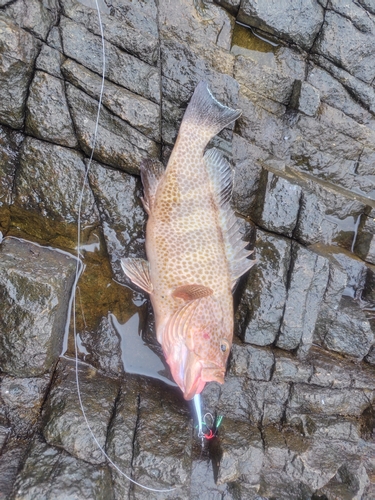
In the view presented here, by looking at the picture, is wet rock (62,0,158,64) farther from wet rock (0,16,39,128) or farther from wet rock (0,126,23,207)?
wet rock (0,126,23,207)

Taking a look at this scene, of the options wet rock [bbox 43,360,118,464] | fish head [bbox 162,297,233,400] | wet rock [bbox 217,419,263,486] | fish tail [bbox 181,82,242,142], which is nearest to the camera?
wet rock [bbox 43,360,118,464]

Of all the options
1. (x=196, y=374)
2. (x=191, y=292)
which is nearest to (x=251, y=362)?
(x=196, y=374)

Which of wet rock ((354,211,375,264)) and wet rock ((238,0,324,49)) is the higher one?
wet rock ((238,0,324,49))

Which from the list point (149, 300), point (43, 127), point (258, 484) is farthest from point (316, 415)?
point (43, 127)

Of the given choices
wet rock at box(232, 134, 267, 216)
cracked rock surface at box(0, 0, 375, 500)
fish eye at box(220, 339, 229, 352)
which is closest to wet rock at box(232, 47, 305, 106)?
cracked rock surface at box(0, 0, 375, 500)

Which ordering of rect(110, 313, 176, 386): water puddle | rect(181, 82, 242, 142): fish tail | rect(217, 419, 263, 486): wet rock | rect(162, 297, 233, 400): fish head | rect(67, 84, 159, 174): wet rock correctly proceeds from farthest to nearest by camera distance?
rect(110, 313, 176, 386): water puddle → rect(181, 82, 242, 142): fish tail → rect(67, 84, 159, 174): wet rock → rect(217, 419, 263, 486): wet rock → rect(162, 297, 233, 400): fish head

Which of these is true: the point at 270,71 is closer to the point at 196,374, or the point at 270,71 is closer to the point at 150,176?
the point at 150,176

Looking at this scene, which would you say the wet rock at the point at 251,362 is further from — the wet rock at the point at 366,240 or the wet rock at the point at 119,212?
the wet rock at the point at 366,240

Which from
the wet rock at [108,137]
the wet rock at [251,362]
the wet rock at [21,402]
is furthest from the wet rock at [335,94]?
the wet rock at [21,402]
